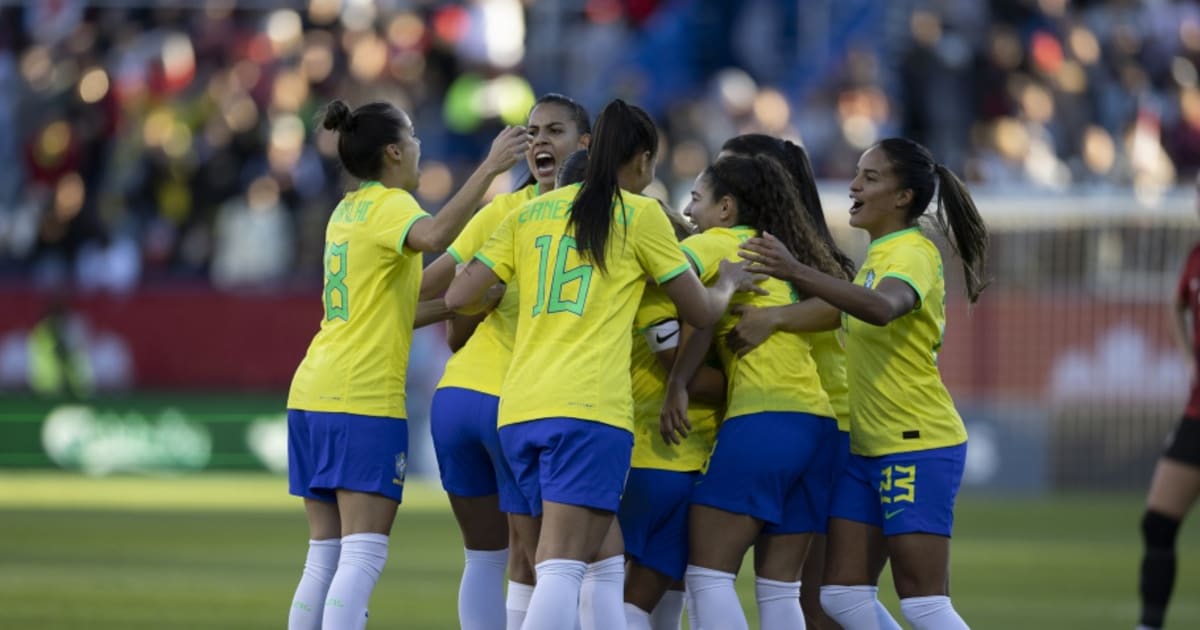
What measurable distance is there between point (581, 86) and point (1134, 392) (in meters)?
7.48

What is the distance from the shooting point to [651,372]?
297 inches

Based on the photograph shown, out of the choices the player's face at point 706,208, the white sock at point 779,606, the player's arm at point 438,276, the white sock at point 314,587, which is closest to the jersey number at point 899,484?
the white sock at point 779,606

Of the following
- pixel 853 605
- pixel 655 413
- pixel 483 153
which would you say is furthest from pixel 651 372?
pixel 483 153

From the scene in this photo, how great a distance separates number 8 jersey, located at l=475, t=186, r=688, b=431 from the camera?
Result: 6.80 metres

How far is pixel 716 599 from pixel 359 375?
1.60 meters

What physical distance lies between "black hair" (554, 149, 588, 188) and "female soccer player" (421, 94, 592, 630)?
294 millimetres

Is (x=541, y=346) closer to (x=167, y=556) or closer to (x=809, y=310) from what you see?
(x=809, y=310)

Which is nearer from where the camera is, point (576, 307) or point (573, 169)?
point (576, 307)

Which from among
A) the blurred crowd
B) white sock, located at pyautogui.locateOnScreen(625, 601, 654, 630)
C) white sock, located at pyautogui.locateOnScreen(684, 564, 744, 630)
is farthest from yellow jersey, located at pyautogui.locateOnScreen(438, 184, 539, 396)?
the blurred crowd

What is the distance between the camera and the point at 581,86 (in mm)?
23172

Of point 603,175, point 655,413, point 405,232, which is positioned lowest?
point 655,413

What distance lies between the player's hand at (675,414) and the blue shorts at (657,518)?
8.6 inches

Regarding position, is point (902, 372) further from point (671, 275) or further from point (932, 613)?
point (671, 275)

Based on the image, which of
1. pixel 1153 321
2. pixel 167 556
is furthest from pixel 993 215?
pixel 167 556
